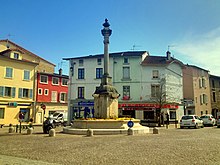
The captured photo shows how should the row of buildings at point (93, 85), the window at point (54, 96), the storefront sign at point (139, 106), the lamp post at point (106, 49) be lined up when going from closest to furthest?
the lamp post at point (106, 49)
the row of buildings at point (93, 85)
the storefront sign at point (139, 106)
the window at point (54, 96)

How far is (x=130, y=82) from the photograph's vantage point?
35.9 metres

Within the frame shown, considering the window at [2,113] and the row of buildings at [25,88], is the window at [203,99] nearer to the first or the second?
the row of buildings at [25,88]

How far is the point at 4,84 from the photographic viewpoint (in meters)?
33.3

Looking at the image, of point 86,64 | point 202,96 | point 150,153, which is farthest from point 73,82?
point 150,153

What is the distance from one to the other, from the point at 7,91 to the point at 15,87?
140 cm

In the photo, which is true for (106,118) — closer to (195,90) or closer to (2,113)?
(2,113)

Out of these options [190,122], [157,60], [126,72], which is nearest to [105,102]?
[190,122]

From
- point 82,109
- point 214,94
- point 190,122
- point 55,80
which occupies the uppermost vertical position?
point 55,80

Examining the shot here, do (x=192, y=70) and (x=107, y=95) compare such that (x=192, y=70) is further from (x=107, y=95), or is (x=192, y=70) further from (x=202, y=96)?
(x=107, y=95)

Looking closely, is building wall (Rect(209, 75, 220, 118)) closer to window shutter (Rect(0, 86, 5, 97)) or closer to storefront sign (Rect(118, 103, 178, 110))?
storefront sign (Rect(118, 103, 178, 110))

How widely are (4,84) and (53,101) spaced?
10.2 meters

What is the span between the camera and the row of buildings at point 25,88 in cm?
3328

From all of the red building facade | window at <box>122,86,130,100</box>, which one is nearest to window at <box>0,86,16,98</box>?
the red building facade

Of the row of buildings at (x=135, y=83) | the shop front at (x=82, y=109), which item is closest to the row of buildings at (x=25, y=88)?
the shop front at (x=82, y=109)
